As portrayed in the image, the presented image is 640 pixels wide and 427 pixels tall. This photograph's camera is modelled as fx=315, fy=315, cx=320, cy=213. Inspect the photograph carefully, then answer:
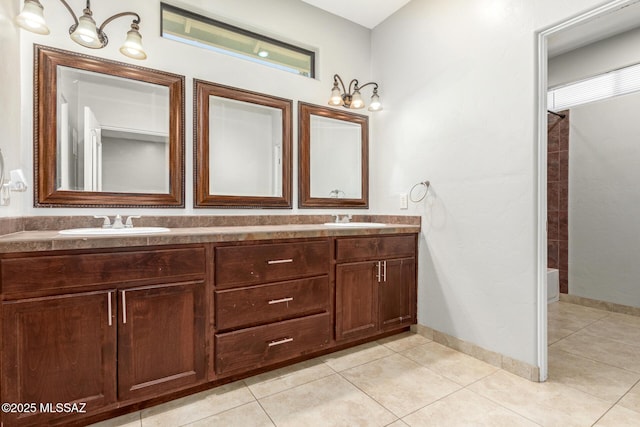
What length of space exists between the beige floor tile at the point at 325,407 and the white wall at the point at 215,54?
1.26 meters

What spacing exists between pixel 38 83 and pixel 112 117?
0.36 metres

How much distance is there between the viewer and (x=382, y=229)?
7.61 feet

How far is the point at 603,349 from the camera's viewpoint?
2229mm

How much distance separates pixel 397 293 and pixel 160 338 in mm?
1655

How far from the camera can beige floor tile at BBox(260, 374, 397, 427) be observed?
1483 millimetres

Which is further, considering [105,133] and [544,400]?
[105,133]

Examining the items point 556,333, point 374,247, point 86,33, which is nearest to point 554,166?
point 556,333

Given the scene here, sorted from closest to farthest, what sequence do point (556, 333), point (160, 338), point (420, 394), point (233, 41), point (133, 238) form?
point (133, 238) → point (160, 338) → point (420, 394) → point (233, 41) → point (556, 333)

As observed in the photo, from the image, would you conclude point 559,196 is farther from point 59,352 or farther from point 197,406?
point 59,352

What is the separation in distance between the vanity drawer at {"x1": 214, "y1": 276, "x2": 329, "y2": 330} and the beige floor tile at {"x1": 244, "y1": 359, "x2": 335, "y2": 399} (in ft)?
1.13

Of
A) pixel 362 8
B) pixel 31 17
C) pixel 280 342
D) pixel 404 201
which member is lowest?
pixel 280 342

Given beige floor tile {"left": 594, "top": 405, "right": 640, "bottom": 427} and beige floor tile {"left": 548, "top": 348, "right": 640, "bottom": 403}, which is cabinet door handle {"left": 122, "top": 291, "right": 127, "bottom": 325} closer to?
beige floor tile {"left": 594, "top": 405, "right": 640, "bottom": 427}

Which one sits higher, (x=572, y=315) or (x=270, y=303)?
(x=270, y=303)

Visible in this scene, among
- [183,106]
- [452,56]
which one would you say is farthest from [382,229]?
[183,106]
